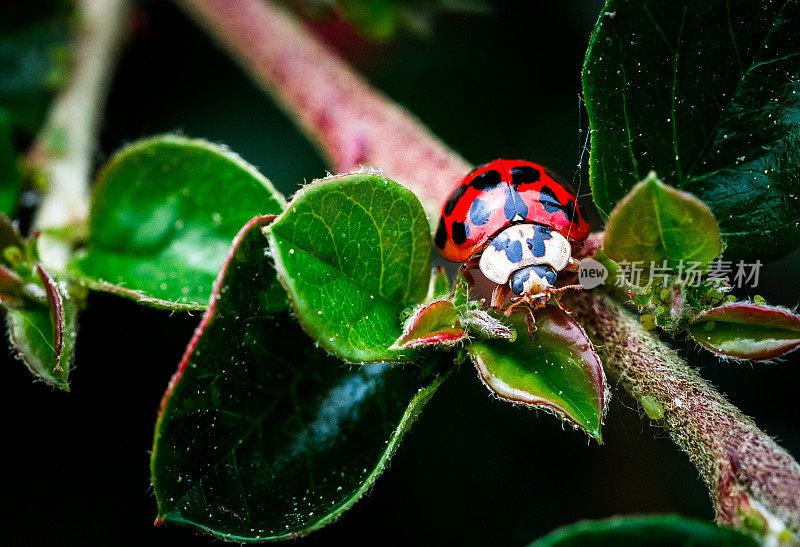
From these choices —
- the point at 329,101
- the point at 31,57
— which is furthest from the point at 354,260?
the point at 31,57

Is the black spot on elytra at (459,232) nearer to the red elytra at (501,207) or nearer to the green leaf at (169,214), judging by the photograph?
the red elytra at (501,207)

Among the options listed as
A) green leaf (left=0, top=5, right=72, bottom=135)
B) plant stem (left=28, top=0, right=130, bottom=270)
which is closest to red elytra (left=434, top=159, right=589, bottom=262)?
plant stem (left=28, top=0, right=130, bottom=270)

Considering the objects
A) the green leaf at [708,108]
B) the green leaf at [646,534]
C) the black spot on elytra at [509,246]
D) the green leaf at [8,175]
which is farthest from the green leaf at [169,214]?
the green leaf at [646,534]

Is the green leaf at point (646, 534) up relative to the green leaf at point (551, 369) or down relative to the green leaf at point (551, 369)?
down

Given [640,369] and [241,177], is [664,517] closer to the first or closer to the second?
[640,369]

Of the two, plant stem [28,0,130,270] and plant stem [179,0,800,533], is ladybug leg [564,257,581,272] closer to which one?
plant stem [179,0,800,533]

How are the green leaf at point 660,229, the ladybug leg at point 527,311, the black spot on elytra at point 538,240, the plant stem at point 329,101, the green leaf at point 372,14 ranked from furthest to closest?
the green leaf at point 372,14
the plant stem at point 329,101
the black spot on elytra at point 538,240
the ladybug leg at point 527,311
the green leaf at point 660,229

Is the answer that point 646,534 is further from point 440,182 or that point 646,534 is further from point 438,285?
point 440,182
